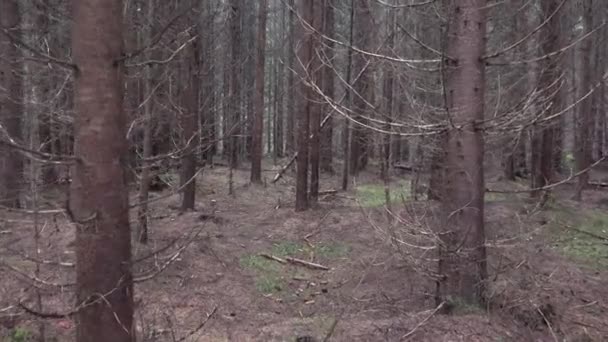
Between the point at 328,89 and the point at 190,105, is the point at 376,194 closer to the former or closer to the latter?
the point at 328,89

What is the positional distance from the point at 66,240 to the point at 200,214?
328cm

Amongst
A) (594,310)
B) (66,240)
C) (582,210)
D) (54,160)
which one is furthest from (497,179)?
(54,160)

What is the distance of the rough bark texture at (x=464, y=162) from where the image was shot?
571 centimetres

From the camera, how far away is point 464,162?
5.79 meters

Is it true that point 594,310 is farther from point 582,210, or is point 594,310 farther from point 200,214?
point 200,214

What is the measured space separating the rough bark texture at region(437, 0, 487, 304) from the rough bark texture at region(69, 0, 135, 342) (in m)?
3.56

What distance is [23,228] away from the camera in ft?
35.8

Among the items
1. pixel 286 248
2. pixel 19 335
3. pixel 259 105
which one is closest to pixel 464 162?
pixel 19 335

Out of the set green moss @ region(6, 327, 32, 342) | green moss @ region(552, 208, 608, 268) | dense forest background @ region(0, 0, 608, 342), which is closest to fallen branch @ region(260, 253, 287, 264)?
dense forest background @ region(0, 0, 608, 342)

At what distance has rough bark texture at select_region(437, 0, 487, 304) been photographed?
5.71m

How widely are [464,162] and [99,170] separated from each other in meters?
3.95

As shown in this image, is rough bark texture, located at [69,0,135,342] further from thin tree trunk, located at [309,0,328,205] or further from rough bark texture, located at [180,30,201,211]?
thin tree trunk, located at [309,0,328,205]

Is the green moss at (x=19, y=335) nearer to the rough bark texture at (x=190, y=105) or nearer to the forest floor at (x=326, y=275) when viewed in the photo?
the forest floor at (x=326, y=275)

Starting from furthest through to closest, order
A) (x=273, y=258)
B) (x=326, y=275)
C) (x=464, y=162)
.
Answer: (x=273, y=258) < (x=326, y=275) < (x=464, y=162)
